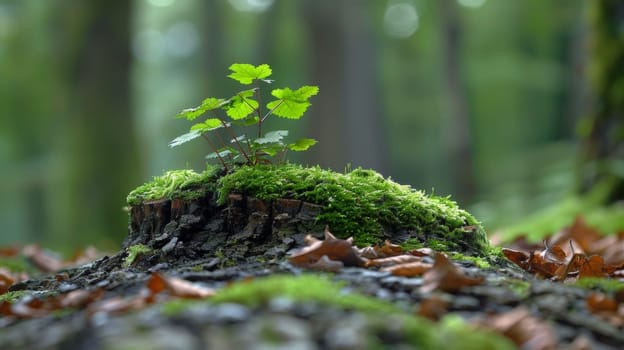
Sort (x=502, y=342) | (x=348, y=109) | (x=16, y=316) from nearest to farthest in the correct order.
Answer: (x=502, y=342) < (x=16, y=316) < (x=348, y=109)

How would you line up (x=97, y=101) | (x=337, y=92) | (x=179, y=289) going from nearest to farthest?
(x=179, y=289)
(x=97, y=101)
(x=337, y=92)

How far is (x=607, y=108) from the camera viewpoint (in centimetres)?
660

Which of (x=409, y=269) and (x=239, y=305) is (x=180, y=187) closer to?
(x=409, y=269)

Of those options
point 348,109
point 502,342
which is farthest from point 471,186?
point 502,342

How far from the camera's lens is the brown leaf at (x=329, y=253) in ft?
7.94

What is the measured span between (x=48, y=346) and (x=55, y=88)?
9.05 m

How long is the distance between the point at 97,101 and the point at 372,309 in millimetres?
8457

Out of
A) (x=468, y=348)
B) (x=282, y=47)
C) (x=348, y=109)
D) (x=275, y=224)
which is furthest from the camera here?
(x=282, y=47)

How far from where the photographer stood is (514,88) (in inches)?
1022

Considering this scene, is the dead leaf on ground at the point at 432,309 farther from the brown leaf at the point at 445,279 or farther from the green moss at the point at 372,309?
the brown leaf at the point at 445,279

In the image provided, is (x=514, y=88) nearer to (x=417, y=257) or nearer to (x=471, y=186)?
(x=471, y=186)

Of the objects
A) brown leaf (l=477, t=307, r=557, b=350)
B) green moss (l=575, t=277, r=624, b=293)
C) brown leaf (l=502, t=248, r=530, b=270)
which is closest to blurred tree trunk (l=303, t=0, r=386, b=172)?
brown leaf (l=502, t=248, r=530, b=270)

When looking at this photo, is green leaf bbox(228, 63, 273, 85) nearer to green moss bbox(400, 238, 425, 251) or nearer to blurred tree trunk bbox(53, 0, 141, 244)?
green moss bbox(400, 238, 425, 251)

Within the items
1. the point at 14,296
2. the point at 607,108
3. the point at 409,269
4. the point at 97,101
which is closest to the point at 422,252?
the point at 409,269
